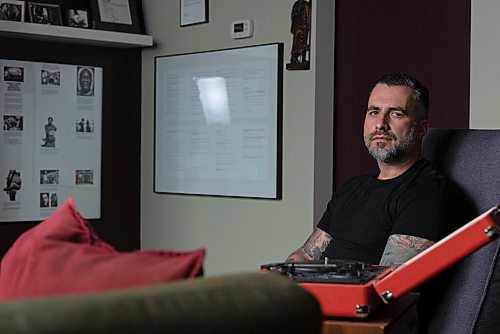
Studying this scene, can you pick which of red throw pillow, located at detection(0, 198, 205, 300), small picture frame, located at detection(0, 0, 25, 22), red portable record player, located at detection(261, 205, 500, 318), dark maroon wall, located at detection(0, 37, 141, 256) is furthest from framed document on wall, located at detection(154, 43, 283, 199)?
red throw pillow, located at detection(0, 198, 205, 300)

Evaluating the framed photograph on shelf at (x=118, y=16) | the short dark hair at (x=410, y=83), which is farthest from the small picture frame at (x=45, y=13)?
the short dark hair at (x=410, y=83)

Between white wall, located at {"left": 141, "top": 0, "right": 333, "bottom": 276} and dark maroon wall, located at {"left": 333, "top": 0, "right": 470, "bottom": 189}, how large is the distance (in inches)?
2.9

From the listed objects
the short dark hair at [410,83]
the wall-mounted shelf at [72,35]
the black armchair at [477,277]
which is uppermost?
the wall-mounted shelf at [72,35]

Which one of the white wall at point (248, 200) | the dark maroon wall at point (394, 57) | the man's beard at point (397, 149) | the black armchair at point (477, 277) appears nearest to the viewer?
the black armchair at point (477, 277)

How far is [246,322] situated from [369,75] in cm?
356

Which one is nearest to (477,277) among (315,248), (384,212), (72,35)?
(384,212)

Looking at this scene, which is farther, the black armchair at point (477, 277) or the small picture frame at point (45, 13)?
the small picture frame at point (45, 13)

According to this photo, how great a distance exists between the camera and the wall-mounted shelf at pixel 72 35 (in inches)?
184

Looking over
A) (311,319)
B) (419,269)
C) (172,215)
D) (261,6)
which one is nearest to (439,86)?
(261,6)

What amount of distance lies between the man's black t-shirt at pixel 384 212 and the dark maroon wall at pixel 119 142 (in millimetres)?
2318

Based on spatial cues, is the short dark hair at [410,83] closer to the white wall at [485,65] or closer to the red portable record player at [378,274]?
the white wall at [485,65]

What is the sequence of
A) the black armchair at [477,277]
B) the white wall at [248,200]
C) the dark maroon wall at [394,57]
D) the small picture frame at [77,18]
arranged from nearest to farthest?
the black armchair at [477,277] → the dark maroon wall at [394,57] → the white wall at [248,200] → the small picture frame at [77,18]

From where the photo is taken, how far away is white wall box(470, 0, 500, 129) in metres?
3.63

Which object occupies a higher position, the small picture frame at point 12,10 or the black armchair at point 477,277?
the small picture frame at point 12,10
